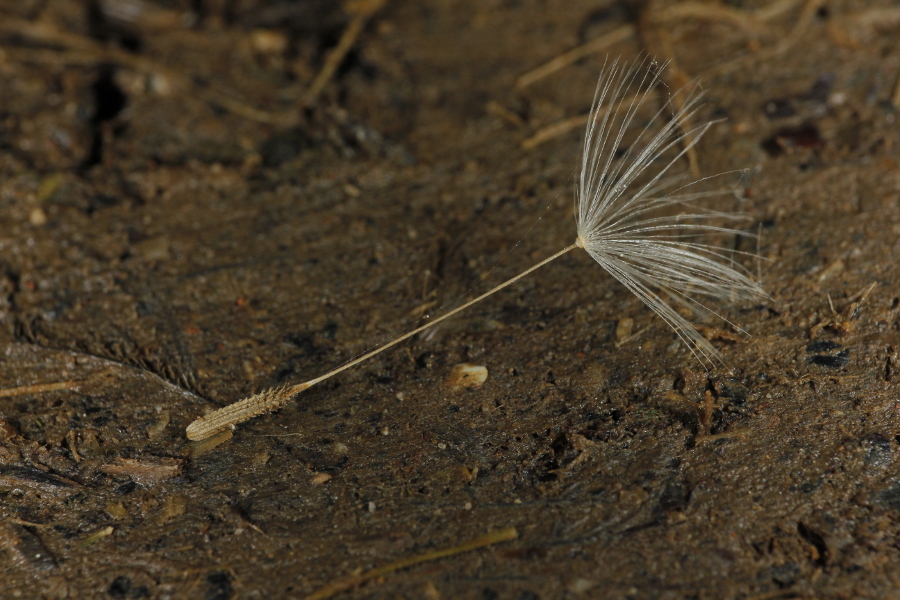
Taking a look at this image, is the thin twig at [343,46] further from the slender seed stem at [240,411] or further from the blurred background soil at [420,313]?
the slender seed stem at [240,411]

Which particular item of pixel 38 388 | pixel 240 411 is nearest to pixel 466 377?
pixel 240 411

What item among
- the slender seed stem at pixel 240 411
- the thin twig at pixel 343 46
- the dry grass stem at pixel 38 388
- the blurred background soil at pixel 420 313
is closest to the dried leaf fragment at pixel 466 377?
the blurred background soil at pixel 420 313

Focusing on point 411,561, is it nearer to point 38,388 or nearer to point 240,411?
point 240,411

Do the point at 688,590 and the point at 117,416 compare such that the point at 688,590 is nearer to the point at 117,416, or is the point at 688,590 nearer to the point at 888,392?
the point at 888,392

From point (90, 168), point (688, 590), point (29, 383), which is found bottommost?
point (688, 590)

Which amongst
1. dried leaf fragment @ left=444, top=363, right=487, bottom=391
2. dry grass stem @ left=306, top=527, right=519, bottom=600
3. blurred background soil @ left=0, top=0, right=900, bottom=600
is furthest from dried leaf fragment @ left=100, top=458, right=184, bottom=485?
dried leaf fragment @ left=444, top=363, right=487, bottom=391

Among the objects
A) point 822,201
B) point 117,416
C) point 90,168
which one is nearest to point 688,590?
point 822,201
